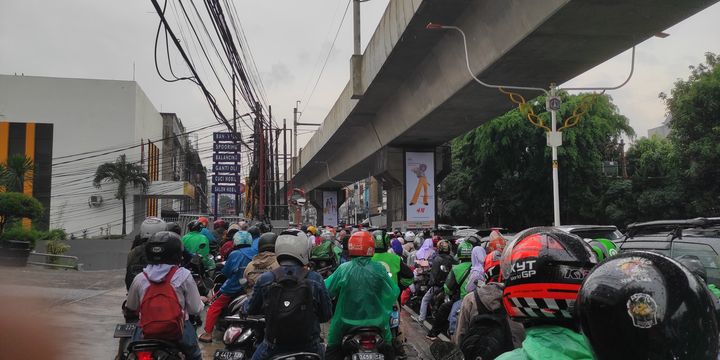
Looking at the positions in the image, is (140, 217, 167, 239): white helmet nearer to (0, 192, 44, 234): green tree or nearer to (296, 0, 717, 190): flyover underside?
(296, 0, 717, 190): flyover underside

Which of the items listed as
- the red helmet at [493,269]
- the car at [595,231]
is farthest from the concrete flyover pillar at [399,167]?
the red helmet at [493,269]

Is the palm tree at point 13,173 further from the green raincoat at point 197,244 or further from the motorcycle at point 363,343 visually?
the motorcycle at point 363,343

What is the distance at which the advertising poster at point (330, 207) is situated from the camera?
159 feet

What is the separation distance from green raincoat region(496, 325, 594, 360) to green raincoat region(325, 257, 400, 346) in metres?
3.01

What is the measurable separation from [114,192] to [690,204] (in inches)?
1305

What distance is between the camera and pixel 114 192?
120 feet

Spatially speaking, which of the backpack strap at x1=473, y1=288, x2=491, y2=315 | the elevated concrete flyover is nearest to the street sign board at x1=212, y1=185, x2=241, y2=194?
the elevated concrete flyover

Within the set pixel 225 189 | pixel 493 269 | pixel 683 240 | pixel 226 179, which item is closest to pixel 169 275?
pixel 493 269

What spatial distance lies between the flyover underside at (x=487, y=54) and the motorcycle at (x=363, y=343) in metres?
6.05

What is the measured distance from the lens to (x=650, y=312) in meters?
1.57

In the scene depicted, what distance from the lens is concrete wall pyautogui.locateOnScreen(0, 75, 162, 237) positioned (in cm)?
3475

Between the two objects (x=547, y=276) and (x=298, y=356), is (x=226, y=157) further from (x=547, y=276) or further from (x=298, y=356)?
(x=547, y=276)

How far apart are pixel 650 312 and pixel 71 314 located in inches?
417

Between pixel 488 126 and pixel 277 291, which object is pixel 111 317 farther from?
pixel 488 126
